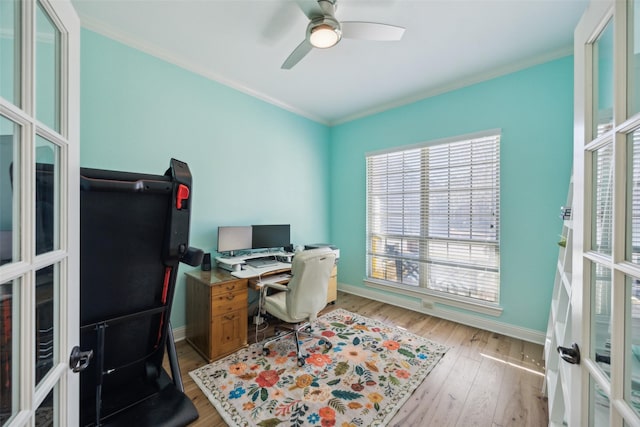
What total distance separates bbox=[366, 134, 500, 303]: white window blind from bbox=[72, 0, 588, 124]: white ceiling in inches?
33.2

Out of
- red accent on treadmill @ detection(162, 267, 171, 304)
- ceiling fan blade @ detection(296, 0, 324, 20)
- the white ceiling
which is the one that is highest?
the white ceiling

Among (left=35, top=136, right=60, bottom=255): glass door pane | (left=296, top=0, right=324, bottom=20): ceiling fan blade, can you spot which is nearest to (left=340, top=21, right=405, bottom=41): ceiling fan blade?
(left=296, top=0, right=324, bottom=20): ceiling fan blade

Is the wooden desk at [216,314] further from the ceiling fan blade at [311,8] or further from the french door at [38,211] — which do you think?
the ceiling fan blade at [311,8]

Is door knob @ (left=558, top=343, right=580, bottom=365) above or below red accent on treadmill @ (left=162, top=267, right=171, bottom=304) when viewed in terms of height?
below

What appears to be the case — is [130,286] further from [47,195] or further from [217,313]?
[217,313]

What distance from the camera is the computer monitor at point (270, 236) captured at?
300 centimetres

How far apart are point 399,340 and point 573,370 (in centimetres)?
177

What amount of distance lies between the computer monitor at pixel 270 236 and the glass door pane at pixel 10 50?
2482 millimetres

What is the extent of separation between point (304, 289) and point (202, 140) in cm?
195

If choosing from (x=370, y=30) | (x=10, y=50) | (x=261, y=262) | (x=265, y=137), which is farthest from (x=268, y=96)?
(x=10, y=50)

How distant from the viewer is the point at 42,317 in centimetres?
66

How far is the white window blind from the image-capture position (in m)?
2.73

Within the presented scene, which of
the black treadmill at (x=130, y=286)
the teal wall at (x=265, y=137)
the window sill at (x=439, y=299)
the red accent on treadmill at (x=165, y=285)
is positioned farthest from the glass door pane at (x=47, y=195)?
the window sill at (x=439, y=299)

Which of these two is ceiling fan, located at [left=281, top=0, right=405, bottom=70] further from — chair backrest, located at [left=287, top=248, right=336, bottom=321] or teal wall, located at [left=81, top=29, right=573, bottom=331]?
chair backrest, located at [left=287, top=248, right=336, bottom=321]
